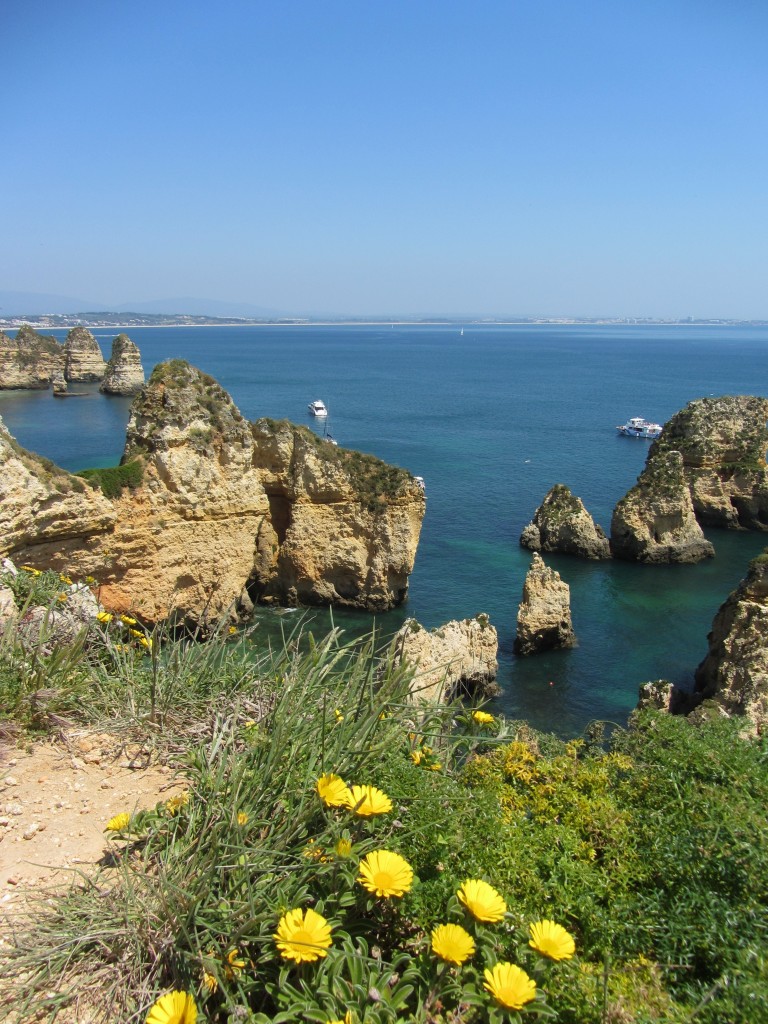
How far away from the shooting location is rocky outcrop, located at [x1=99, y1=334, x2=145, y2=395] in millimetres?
91875

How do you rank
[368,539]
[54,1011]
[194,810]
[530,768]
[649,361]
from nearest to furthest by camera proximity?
1. [54,1011]
2. [194,810]
3. [530,768]
4. [368,539]
5. [649,361]

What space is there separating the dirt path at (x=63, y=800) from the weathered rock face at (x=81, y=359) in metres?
107

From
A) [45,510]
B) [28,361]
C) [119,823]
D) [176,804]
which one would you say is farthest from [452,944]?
[28,361]

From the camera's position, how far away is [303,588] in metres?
30.1

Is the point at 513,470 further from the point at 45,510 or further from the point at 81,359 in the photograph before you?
the point at 81,359

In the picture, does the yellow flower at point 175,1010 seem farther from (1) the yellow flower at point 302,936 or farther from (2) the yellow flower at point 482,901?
(2) the yellow flower at point 482,901

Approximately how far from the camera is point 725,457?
4478 cm

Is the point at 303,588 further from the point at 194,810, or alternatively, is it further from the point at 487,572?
the point at 194,810

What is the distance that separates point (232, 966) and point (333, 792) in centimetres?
89

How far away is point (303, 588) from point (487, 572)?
31.7 ft

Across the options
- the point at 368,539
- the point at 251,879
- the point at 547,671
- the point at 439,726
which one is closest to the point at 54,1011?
the point at 251,879

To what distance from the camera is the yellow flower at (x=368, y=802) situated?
366 cm

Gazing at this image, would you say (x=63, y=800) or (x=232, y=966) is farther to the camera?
(x=63, y=800)

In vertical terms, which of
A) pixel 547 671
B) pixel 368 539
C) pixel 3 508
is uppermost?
pixel 3 508
